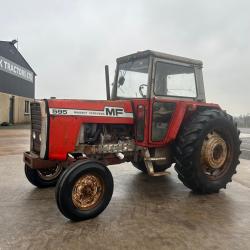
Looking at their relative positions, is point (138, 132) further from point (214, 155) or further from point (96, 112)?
point (214, 155)

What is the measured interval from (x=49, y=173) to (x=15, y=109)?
2407 centimetres

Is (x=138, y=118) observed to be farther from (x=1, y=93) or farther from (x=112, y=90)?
(x=1, y=93)

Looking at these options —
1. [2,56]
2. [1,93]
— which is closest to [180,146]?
[1,93]

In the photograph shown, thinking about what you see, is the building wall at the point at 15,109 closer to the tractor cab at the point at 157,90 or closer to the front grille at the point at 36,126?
the front grille at the point at 36,126

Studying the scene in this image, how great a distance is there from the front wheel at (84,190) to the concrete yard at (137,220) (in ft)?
0.47

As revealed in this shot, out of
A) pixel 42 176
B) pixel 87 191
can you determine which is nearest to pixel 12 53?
pixel 42 176

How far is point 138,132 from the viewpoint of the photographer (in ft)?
18.4

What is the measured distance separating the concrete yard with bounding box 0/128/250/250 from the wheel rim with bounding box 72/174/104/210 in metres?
0.23

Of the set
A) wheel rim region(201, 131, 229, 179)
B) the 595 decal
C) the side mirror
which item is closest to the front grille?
the 595 decal

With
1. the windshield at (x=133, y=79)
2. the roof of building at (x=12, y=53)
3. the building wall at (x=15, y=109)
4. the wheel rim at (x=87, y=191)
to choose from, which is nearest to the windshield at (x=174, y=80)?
the windshield at (x=133, y=79)

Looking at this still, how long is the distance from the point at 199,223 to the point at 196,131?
168 centimetres

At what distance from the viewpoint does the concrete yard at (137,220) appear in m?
3.68

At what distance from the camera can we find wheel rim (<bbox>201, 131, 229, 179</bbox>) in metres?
5.73

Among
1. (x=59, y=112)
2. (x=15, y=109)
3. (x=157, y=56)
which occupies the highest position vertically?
(x=157, y=56)
